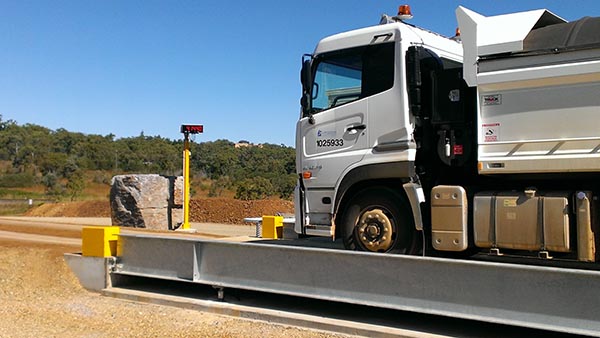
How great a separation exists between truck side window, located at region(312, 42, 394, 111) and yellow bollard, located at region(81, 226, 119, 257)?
3325 millimetres

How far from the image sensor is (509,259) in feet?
21.5

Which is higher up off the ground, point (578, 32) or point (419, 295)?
point (578, 32)

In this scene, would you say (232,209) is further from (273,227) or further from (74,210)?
(273,227)

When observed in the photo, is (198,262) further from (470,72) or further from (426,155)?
(470,72)

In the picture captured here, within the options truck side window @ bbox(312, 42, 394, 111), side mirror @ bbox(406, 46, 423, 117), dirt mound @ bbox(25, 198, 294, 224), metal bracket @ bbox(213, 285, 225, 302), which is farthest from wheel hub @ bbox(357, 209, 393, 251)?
dirt mound @ bbox(25, 198, 294, 224)

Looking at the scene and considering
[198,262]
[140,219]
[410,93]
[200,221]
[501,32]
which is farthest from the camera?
[200,221]

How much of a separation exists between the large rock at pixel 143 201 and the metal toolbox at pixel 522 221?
46.6 feet

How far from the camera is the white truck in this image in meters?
5.91

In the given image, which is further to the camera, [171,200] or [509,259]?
[171,200]

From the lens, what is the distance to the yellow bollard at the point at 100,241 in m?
8.38

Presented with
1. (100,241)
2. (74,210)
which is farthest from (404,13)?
(74,210)

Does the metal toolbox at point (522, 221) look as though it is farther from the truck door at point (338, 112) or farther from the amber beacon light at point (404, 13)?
the amber beacon light at point (404, 13)

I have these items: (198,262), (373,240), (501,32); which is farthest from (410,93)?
(198,262)

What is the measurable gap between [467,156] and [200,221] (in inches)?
750
